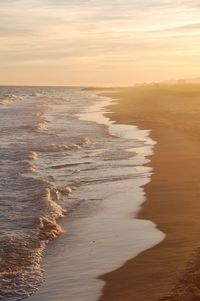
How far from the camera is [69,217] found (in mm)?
12094

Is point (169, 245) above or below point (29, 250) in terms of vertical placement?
above

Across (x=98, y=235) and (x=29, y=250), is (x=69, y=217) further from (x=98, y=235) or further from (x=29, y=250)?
(x=29, y=250)

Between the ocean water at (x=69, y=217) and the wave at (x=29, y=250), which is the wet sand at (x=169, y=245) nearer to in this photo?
the ocean water at (x=69, y=217)

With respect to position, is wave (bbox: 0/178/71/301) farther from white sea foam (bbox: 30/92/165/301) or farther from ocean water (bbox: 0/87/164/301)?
→ white sea foam (bbox: 30/92/165/301)

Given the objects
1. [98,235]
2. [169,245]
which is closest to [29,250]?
[98,235]

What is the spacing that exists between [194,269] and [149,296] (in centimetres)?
109

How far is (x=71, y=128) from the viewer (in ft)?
112

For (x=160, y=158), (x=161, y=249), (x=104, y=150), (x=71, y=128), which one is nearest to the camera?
(x=161, y=249)

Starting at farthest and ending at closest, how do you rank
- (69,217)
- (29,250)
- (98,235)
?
(69,217) → (98,235) → (29,250)

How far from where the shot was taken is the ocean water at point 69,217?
834 centimetres

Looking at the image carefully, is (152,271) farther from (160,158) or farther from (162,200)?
(160,158)

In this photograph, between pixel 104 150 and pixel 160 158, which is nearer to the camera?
pixel 160 158

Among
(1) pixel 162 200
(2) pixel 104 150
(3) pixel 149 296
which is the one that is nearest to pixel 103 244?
(3) pixel 149 296

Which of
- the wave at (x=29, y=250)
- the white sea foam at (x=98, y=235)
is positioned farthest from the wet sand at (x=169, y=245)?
the wave at (x=29, y=250)
